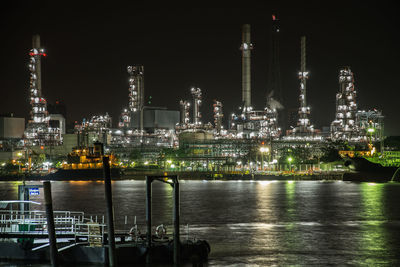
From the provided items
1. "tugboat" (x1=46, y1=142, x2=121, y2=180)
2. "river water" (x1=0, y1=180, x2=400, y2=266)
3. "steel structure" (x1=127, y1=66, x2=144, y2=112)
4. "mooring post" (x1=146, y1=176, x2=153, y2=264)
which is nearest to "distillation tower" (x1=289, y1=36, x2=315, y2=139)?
"steel structure" (x1=127, y1=66, x2=144, y2=112)

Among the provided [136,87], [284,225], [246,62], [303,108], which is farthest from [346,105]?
[284,225]

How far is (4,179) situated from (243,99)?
65983mm

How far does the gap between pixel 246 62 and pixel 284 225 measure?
355 ft

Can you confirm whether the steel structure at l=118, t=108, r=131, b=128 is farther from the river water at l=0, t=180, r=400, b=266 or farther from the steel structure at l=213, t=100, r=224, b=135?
the river water at l=0, t=180, r=400, b=266

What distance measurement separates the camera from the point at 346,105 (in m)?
136

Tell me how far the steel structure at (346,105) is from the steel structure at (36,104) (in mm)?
67698

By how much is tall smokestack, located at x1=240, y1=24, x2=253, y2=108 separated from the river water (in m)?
87.3

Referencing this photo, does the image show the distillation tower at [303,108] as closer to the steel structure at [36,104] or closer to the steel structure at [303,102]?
the steel structure at [303,102]

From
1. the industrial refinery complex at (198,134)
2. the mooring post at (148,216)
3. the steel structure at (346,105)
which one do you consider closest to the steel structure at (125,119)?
the industrial refinery complex at (198,134)

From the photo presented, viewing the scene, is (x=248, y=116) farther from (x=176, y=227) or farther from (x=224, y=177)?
(x=176, y=227)

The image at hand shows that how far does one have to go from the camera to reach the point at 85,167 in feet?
307

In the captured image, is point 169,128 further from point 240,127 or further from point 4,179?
point 4,179

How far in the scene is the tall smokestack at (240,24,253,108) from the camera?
13588 centimetres

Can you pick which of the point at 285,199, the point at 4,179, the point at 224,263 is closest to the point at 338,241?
the point at 224,263
